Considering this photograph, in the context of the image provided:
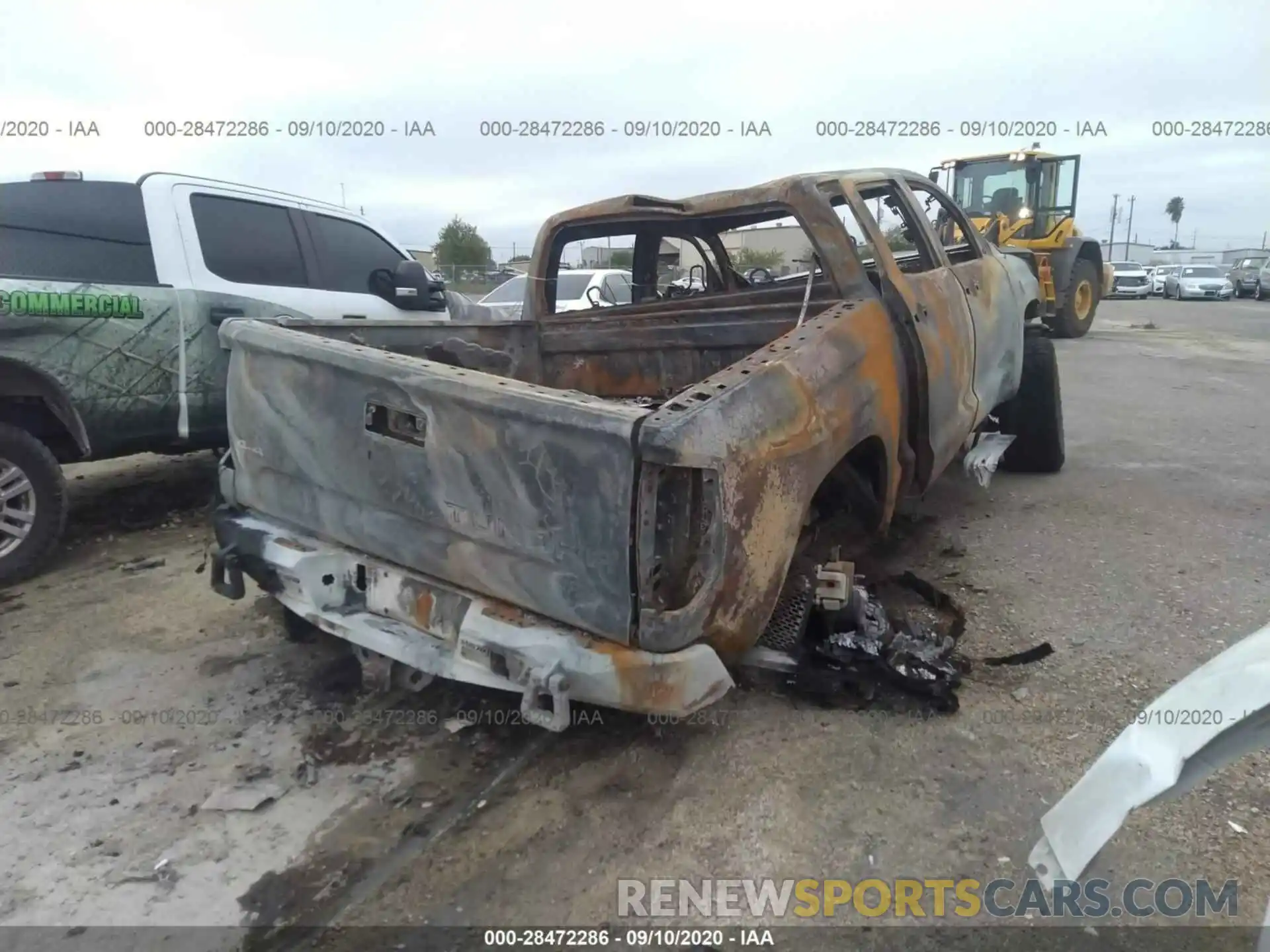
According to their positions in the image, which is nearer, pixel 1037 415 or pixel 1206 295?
pixel 1037 415

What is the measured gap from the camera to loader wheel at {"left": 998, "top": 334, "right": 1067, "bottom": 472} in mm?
5695

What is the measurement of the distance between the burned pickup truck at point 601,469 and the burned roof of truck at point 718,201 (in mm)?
14

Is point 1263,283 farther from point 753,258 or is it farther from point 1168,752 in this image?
point 1168,752

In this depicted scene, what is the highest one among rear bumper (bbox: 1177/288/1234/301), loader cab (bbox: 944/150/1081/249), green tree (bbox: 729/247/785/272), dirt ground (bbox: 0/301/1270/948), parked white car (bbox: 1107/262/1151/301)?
loader cab (bbox: 944/150/1081/249)

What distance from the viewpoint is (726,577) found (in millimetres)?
2455

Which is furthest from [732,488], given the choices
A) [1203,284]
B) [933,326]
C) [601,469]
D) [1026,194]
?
[1203,284]

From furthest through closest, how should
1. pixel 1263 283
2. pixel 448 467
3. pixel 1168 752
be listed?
1. pixel 1263 283
2. pixel 448 467
3. pixel 1168 752

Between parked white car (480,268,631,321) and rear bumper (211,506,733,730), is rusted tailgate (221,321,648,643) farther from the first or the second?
parked white car (480,268,631,321)

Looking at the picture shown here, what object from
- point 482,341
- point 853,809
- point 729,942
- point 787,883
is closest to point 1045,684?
point 853,809

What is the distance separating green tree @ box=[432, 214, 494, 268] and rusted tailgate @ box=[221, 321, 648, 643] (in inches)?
1559

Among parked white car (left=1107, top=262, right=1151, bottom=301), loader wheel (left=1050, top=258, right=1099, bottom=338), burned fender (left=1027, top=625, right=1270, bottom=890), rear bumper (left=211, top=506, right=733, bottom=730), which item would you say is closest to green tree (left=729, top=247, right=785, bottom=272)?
rear bumper (left=211, top=506, right=733, bottom=730)

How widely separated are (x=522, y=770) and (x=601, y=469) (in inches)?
43.4

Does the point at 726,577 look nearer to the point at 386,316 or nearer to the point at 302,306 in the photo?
the point at 302,306

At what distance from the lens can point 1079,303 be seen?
51.3 feet
